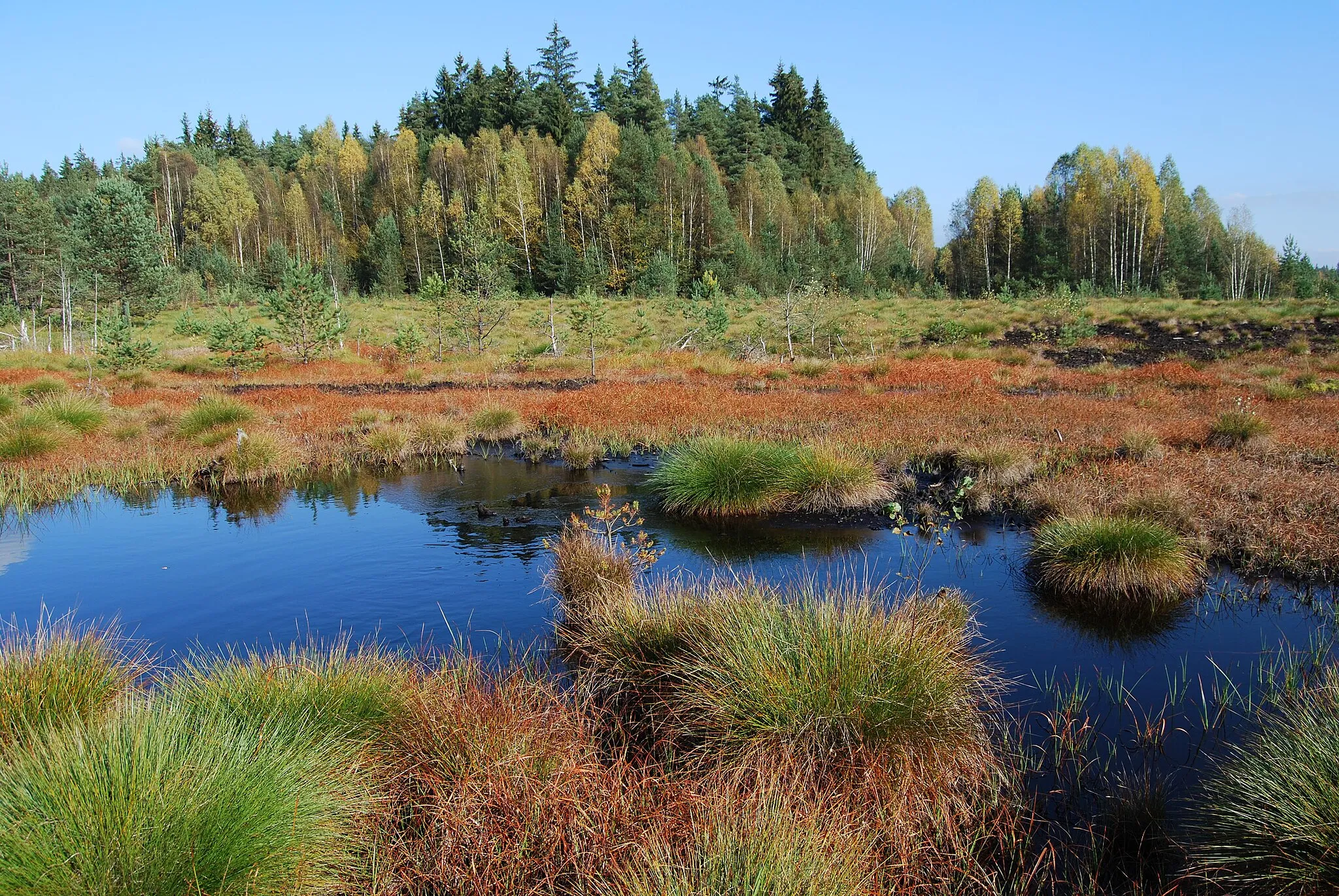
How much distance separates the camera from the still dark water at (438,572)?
618cm

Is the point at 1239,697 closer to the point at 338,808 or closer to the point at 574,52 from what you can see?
the point at 338,808

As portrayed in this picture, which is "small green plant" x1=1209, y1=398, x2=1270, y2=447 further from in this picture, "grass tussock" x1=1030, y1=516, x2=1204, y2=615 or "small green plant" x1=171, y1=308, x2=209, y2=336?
"small green plant" x1=171, y1=308, x2=209, y2=336

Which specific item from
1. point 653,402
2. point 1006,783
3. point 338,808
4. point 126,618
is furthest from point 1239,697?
point 653,402

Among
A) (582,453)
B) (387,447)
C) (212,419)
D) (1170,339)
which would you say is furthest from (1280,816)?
(1170,339)

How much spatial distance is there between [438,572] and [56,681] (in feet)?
13.9

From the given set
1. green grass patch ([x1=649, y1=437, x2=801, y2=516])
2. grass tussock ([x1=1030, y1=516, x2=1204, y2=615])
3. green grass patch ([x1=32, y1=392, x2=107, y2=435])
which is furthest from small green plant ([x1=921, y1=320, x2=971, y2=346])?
green grass patch ([x1=32, y1=392, x2=107, y2=435])

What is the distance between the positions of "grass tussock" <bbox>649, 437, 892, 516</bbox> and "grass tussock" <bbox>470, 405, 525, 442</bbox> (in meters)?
6.11

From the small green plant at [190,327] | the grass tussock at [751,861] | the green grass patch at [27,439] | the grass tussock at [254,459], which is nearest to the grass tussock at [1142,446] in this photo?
the grass tussock at [751,861]

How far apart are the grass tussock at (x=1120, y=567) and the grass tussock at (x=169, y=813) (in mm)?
6464

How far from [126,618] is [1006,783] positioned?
7292mm

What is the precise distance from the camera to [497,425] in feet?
52.9

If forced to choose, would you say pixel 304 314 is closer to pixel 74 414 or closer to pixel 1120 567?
pixel 74 414

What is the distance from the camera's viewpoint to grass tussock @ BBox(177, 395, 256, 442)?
1471 centimetres

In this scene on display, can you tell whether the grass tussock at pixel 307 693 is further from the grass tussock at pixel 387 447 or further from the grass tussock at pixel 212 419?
the grass tussock at pixel 212 419
